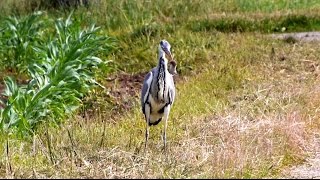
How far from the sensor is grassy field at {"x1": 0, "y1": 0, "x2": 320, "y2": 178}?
580cm

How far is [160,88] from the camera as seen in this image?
248 inches

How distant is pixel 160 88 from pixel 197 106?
83.7 inches

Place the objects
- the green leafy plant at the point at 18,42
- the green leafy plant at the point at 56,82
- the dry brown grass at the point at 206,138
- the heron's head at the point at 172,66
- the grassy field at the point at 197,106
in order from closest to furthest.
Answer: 1. the dry brown grass at the point at 206,138
2. the grassy field at the point at 197,106
3. the heron's head at the point at 172,66
4. the green leafy plant at the point at 56,82
5. the green leafy plant at the point at 18,42

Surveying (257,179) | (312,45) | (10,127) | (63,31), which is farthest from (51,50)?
(257,179)

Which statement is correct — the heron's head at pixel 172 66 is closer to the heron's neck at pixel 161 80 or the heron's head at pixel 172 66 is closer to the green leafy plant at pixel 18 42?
the heron's neck at pixel 161 80

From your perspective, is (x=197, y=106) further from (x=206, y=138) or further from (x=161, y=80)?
(x=161, y=80)

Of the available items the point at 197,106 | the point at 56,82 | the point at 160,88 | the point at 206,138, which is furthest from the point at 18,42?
the point at 160,88

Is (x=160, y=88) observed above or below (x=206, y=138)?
above

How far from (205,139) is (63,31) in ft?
18.8

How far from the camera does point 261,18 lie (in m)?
15.3

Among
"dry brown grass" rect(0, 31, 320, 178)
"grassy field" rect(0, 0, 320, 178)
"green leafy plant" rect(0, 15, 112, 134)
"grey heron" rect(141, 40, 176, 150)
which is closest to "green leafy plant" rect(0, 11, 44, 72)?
"grassy field" rect(0, 0, 320, 178)

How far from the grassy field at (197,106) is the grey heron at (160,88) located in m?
0.32

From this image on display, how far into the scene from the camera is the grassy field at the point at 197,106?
19.0 feet


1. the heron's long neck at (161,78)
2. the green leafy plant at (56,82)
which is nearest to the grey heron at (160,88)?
the heron's long neck at (161,78)
